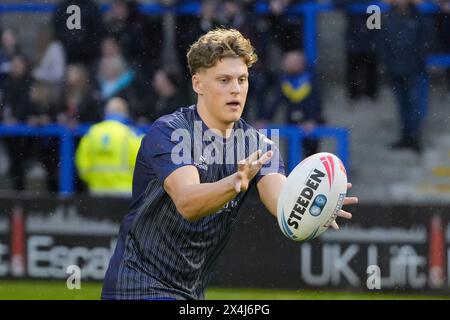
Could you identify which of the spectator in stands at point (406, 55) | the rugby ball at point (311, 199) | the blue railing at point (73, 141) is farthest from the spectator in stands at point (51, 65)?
the rugby ball at point (311, 199)

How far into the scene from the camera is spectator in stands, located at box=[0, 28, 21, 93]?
1173 centimetres

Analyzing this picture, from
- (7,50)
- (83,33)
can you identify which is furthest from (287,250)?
(7,50)

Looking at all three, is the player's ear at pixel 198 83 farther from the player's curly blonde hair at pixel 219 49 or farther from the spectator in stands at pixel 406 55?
the spectator in stands at pixel 406 55

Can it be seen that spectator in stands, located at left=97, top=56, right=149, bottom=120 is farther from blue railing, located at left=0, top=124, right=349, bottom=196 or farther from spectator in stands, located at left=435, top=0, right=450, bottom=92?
spectator in stands, located at left=435, top=0, right=450, bottom=92

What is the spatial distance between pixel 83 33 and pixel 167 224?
5805mm

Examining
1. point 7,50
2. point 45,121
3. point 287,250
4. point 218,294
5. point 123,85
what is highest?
point 7,50

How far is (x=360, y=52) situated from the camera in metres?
11.4

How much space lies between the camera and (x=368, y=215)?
33.2 feet

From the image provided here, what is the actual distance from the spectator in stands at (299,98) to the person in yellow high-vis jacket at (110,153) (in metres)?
1.31

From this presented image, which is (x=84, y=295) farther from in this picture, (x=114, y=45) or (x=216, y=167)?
(x=216, y=167)

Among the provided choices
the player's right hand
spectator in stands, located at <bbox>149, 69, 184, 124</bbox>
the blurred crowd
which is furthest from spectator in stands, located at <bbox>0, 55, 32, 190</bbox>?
the player's right hand

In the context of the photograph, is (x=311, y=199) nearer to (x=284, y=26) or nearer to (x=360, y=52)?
(x=360, y=52)

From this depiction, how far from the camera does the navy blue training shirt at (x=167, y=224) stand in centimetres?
593

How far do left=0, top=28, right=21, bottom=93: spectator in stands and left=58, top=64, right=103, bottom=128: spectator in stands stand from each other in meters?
0.66
